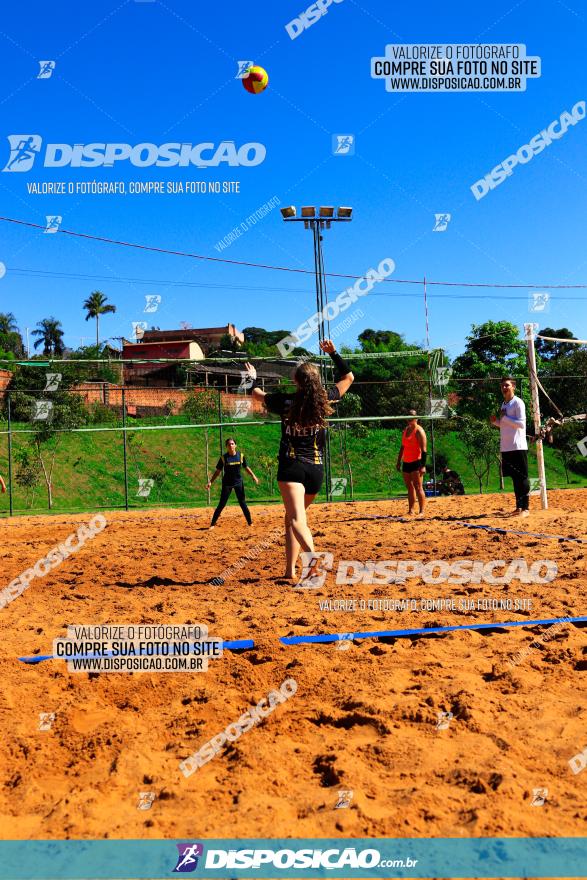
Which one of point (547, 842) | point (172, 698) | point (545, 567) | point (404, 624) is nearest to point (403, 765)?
point (547, 842)

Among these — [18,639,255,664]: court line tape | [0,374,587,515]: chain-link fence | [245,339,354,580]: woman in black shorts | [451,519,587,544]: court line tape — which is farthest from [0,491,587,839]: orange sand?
[0,374,587,515]: chain-link fence

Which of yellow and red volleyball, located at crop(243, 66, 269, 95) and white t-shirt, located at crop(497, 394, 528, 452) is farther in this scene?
yellow and red volleyball, located at crop(243, 66, 269, 95)

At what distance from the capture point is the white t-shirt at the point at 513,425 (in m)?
11.2

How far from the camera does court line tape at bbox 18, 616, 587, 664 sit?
459 cm

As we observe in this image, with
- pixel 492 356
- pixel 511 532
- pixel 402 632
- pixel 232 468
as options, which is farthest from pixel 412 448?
pixel 492 356

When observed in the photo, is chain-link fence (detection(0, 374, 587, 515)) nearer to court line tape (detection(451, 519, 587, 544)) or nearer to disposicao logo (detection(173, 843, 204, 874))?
court line tape (detection(451, 519, 587, 544))

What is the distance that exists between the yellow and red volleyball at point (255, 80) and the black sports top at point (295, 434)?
8987 mm

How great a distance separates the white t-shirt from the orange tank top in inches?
80.0

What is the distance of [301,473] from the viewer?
657 centimetres

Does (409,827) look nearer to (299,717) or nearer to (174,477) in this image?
(299,717)

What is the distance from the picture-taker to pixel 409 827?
260 cm

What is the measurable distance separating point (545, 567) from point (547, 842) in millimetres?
4855

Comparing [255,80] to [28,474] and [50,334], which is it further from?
[50,334]

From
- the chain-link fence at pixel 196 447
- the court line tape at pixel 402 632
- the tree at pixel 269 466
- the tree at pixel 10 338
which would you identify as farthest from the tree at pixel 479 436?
the tree at pixel 10 338
